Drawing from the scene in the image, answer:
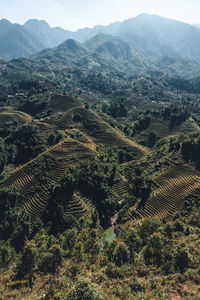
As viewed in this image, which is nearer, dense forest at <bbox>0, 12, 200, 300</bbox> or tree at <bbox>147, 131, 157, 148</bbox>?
dense forest at <bbox>0, 12, 200, 300</bbox>

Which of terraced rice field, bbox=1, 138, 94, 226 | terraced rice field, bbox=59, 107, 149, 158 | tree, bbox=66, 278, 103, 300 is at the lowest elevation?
terraced rice field, bbox=1, 138, 94, 226

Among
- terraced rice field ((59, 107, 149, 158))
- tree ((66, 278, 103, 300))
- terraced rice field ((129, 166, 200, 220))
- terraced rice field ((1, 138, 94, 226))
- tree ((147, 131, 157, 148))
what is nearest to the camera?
tree ((66, 278, 103, 300))

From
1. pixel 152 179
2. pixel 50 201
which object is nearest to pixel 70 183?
pixel 50 201

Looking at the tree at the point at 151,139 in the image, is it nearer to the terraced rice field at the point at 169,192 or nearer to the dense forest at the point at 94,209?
the dense forest at the point at 94,209

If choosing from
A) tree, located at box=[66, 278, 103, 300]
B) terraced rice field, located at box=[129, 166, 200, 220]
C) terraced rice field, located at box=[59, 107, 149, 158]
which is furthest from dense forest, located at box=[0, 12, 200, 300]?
terraced rice field, located at box=[59, 107, 149, 158]

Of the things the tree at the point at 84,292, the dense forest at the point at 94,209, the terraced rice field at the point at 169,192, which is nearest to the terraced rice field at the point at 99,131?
the dense forest at the point at 94,209

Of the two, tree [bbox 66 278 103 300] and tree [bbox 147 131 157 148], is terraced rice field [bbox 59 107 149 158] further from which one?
tree [bbox 66 278 103 300]

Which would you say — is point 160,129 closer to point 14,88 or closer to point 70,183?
point 70,183
